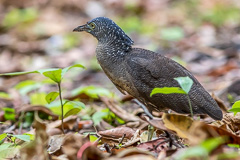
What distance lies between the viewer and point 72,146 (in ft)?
9.30

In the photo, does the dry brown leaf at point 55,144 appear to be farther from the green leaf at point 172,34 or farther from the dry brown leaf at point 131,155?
the green leaf at point 172,34

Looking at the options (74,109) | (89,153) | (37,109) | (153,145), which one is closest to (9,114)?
(37,109)

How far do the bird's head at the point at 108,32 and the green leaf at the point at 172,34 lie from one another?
21.7ft

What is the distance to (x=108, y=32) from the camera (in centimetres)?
494

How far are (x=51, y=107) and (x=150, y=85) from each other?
1745 millimetres

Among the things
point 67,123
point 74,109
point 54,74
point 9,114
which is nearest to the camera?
point 54,74

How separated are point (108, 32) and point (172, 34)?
6981mm

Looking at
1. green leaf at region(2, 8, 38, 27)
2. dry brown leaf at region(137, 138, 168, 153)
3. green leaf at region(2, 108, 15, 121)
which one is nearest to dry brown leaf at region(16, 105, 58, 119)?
green leaf at region(2, 108, 15, 121)

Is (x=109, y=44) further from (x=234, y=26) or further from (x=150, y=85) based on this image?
(x=234, y=26)

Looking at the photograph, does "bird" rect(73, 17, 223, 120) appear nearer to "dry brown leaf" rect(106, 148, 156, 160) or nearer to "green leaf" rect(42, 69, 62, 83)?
"green leaf" rect(42, 69, 62, 83)

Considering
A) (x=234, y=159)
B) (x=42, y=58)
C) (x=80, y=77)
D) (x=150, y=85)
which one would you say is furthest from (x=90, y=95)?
(x=42, y=58)

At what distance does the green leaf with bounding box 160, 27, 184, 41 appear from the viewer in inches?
455

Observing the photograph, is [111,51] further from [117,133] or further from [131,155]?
[131,155]

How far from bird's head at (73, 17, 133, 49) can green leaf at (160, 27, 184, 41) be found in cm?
661
